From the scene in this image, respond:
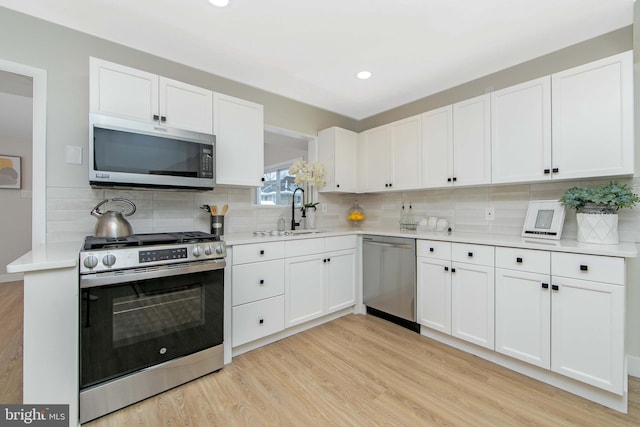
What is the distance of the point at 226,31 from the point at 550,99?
7.95 ft

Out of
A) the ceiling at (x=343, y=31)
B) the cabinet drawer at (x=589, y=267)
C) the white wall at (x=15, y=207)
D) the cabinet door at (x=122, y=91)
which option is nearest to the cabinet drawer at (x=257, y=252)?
the cabinet door at (x=122, y=91)

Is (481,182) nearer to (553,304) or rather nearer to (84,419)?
(553,304)

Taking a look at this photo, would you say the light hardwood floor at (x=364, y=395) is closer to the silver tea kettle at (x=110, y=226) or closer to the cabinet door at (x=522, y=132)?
the silver tea kettle at (x=110, y=226)

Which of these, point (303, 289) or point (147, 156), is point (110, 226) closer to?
point (147, 156)

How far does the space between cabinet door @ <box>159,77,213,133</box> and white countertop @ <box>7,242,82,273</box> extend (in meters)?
1.07

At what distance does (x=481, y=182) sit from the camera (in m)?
2.45

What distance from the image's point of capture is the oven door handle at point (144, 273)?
4.81 ft

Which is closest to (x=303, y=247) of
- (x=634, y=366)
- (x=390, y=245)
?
(x=390, y=245)

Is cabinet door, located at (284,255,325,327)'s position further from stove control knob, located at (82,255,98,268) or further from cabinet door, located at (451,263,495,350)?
stove control knob, located at (82,255,98,268)

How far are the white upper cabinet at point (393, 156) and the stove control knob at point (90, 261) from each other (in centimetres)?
264

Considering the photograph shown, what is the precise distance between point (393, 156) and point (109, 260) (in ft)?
8.81

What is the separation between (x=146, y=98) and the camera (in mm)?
2018

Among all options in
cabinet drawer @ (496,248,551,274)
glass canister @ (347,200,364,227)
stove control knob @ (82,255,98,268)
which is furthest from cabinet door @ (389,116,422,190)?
stove control knob @ (82,255,98,268)

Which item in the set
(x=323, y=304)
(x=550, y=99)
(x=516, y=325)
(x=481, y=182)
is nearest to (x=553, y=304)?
(x=516, y=325)
